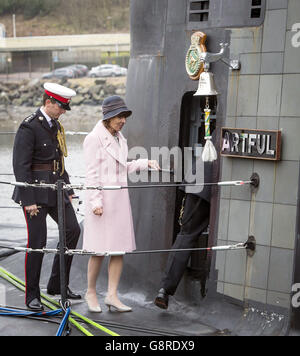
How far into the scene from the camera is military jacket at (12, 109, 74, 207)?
5.74m

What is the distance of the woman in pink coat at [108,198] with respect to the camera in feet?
18.5

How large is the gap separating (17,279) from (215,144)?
2.49 m

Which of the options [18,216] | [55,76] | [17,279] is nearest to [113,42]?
[55,76]

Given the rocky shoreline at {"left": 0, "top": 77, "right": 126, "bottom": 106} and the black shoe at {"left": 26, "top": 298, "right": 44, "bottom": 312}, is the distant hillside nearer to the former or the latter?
the rocky shoreline at {"left": 0, "top": 77, "right": 126, "bottom": 106}

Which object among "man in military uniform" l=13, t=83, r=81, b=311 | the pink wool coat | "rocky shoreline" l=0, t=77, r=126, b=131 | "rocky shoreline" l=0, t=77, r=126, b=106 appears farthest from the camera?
"rocky shoreline" l=0, t=77, r=126, b=106

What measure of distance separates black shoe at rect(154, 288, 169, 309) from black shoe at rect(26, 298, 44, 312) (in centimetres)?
97

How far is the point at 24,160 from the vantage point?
573 centimetres

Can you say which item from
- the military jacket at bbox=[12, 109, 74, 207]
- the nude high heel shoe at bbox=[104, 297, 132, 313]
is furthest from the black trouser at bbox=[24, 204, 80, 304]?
the nude high heel shoe at bbox=[104, 297, 132, 313]

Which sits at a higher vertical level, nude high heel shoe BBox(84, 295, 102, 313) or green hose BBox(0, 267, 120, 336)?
nude high heel shoe BBox(84, 295, 102, 313)

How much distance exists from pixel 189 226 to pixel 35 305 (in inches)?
57.0

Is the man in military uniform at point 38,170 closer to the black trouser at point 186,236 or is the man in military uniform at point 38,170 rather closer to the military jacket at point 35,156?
the military jacket at point 35,156

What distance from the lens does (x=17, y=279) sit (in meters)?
6.82

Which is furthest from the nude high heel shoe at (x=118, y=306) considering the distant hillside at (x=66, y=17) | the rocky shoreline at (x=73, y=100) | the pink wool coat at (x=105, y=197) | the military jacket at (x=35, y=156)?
the distant hillside at (x=66, y=17)

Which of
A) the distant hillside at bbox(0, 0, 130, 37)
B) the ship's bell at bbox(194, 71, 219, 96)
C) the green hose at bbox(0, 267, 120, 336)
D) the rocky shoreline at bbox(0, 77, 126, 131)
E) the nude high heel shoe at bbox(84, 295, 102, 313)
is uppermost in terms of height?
the distant hillside at bbox(0, 0, 130, 37)
